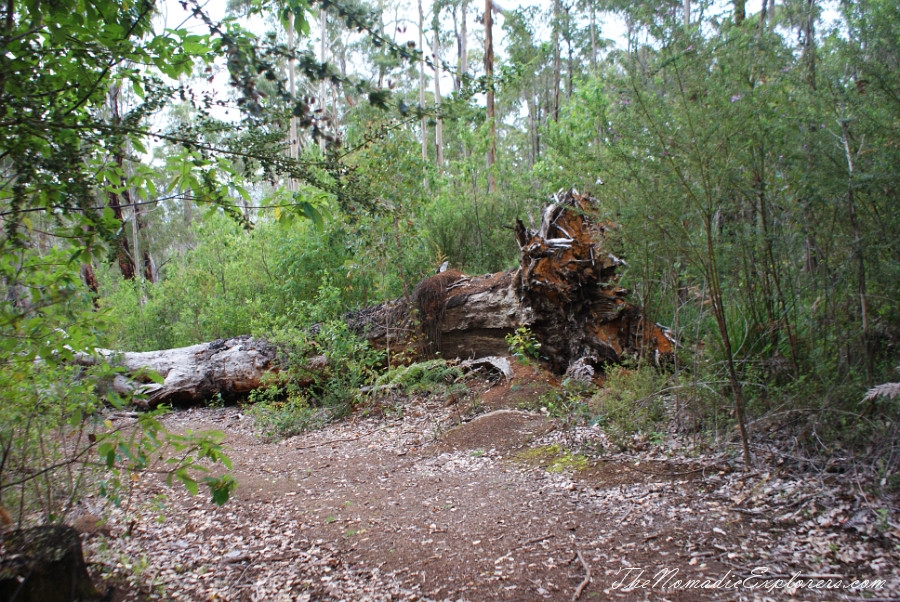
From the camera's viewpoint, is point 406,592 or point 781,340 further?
point 781,340

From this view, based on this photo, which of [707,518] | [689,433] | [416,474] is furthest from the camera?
[416,474]

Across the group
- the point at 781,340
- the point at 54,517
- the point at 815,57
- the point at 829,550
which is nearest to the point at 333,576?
the point at 54,517

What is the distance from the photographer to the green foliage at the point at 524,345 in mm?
6785

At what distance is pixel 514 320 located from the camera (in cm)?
733

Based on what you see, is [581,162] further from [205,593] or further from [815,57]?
[205,593]

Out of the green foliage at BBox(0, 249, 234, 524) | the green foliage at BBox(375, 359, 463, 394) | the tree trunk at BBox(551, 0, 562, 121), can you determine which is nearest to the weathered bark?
the green foliage at BBox(375, 359, 463, 394)

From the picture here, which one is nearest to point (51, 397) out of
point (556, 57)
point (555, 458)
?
point (555, 458)

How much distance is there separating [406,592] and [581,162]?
3715 mm

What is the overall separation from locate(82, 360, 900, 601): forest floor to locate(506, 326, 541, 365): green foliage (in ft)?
5.39

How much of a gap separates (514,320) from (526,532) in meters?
4.11

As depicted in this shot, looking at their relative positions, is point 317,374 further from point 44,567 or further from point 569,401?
point 44,567

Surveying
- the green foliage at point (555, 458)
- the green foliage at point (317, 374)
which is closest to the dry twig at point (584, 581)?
the green foliage at point (555, 458)

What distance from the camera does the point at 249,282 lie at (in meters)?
11.0

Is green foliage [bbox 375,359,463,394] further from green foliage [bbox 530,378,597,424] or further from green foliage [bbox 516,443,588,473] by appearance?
green foliage [bbox 516,443,588,473]
